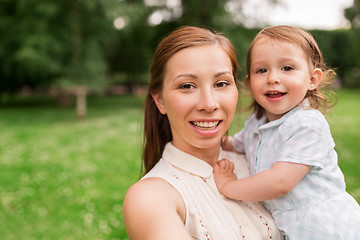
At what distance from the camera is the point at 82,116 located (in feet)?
56.7

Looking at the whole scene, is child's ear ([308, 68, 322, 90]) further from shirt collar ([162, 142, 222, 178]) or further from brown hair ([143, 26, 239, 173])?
shirt collar ([162, 142, 222, 178])

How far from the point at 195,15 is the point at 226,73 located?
21561mm

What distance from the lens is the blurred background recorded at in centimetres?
631

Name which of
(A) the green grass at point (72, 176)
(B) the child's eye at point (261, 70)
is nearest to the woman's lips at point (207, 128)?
(B) the child's eye at point (261, 70)

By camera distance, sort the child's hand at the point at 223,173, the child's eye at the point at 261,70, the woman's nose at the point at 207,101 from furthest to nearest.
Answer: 1. the child's eye at the point at 261,70
2. the child's hand at the point at 223,173
3. the woman's nose at the point at 207,101

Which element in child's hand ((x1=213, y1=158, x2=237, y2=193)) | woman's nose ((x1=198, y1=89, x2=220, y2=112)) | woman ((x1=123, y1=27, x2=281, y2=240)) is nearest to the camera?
woman ((x1=123, y1=27, x2=281, y2=240))

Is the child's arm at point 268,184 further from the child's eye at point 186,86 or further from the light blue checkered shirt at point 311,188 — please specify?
the child's eye at point 186,86

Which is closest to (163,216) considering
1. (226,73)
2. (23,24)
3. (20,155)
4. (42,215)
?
(226,73)

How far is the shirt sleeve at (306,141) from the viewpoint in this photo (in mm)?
1900

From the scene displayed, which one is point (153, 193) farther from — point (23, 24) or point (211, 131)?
point (23, 24)

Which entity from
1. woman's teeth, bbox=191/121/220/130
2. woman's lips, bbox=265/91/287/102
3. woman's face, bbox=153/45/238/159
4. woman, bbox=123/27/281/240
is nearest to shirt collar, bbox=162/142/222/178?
woman, bbox=123/27/281/240

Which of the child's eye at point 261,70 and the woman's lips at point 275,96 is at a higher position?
the child's eye at point 261,70

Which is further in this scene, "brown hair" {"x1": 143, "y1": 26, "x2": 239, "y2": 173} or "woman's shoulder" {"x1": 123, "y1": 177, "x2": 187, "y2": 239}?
"brown hair" {"x1": 143, "y1": 26, "x2": 239, "y2": 173}

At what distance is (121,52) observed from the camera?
27.7 metres
